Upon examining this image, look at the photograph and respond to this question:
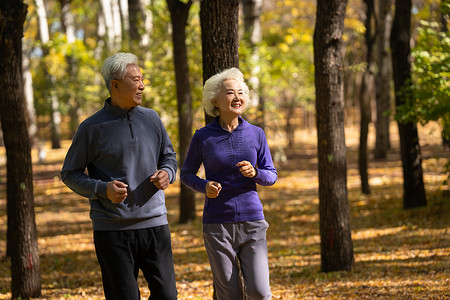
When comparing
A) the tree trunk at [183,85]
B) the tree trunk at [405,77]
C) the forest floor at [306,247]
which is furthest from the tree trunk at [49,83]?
the tree trunk at [405,77]

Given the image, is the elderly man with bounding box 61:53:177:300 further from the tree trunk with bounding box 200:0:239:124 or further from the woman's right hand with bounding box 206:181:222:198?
the tree trunk with bounding box 200:0:239:124

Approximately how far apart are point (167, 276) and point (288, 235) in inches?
306

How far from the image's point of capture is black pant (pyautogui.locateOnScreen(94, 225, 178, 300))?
386 centimetres

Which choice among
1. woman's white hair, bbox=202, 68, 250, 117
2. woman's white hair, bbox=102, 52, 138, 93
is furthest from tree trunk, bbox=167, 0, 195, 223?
woman's white hair, bbox=102, 52, 138, 93

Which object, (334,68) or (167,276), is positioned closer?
(167,276)

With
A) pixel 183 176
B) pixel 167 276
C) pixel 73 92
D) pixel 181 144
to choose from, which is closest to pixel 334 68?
pixel 183 176

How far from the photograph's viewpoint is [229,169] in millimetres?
4184

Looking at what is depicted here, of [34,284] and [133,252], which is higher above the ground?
[133,252]

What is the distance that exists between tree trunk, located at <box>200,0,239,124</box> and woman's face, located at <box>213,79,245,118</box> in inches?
35.1

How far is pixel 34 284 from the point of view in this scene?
7102mm

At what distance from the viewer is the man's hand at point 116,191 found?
144 inches

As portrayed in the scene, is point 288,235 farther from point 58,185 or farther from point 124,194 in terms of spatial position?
point 58,185

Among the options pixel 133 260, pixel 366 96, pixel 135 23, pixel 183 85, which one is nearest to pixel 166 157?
pixel 133 260

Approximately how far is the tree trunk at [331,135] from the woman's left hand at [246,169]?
382 centimetres
